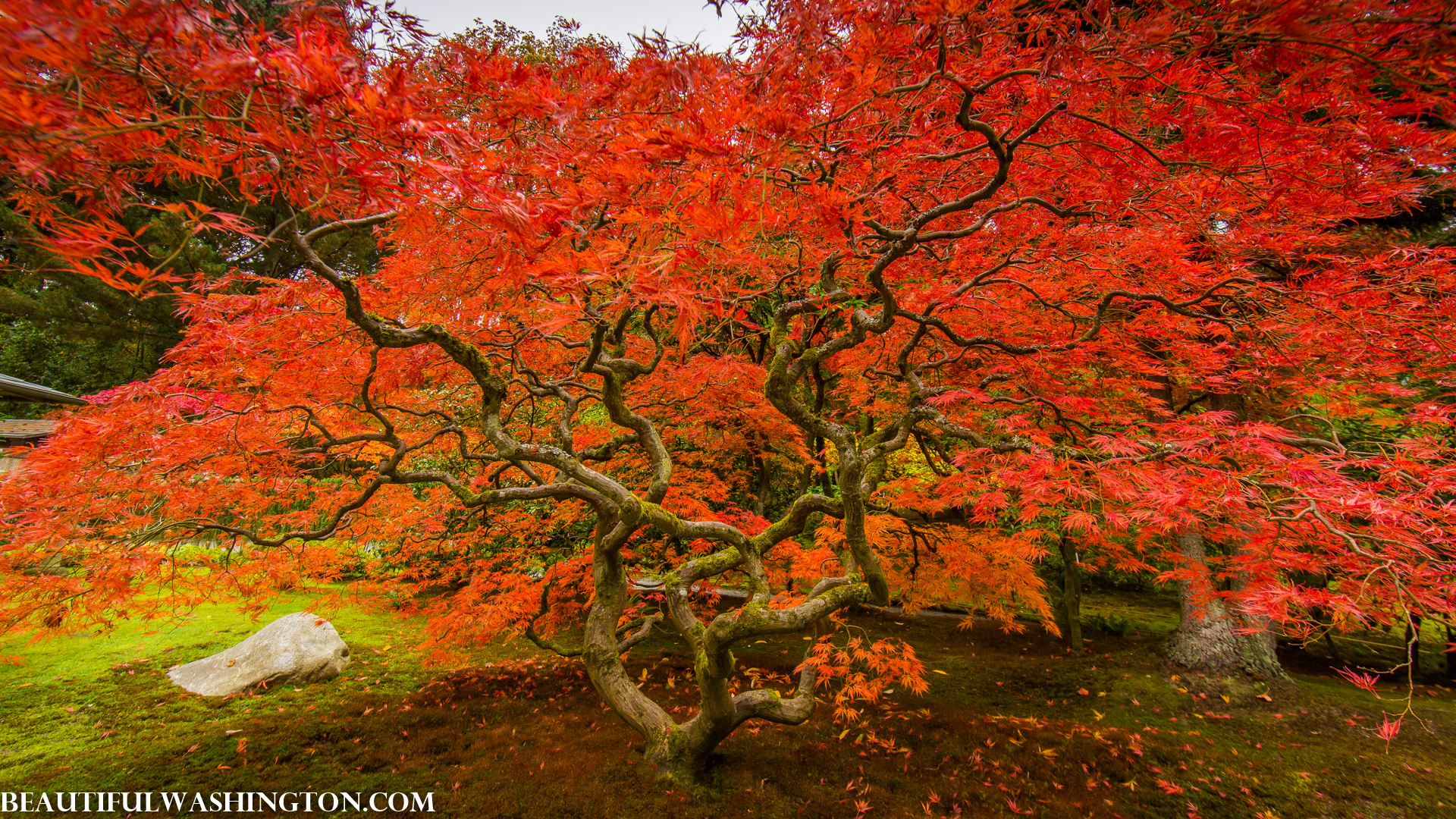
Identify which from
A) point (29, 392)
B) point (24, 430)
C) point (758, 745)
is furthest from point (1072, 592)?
point (24, 430)

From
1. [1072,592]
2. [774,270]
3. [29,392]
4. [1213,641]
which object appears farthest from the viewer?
[29,392]

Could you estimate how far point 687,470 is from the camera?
17.4 ft

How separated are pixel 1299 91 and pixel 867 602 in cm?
298

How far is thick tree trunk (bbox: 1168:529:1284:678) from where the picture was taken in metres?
5.03

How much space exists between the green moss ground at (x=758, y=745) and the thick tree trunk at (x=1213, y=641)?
0.19m

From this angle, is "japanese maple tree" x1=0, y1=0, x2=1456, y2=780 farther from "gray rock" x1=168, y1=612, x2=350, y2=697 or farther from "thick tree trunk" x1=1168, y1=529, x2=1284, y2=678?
"gray rock" x1=168, y1=612, x2=350, y2=697

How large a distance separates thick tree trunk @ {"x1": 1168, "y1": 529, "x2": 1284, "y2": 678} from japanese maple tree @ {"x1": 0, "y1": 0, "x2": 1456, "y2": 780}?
0.53m

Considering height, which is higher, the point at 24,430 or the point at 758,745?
the point at 24,430

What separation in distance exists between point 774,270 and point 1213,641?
5.70 meters

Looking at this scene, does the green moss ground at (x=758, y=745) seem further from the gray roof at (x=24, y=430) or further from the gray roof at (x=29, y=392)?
the gray roof at (x=24, y=430)

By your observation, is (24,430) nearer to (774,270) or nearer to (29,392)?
(29,392)

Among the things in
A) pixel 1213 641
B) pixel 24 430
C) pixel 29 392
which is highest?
pixel 29 392

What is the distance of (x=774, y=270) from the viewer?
4.23 meters

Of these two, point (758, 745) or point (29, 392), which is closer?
point (758, 745)
